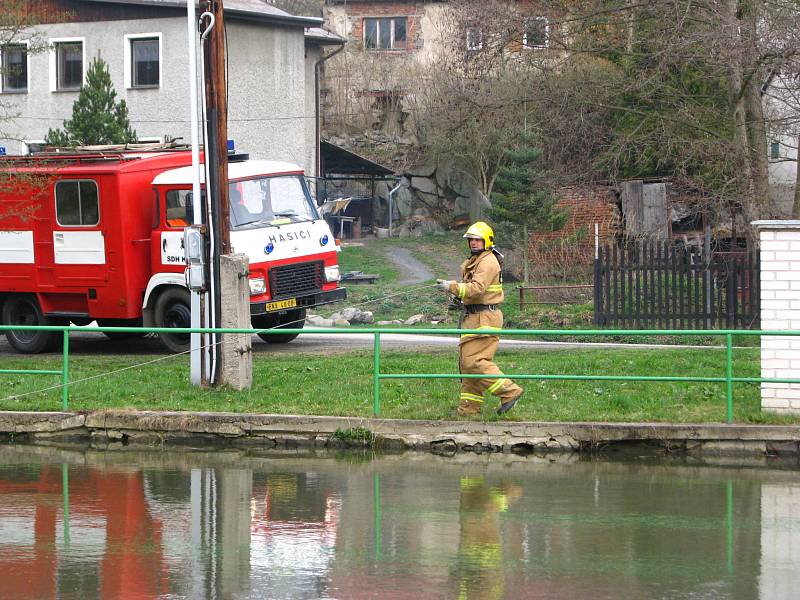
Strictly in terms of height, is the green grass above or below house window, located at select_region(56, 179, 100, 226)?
below

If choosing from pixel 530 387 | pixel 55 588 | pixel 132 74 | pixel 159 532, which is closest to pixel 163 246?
pixel 530 387

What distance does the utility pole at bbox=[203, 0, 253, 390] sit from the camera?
13.3m

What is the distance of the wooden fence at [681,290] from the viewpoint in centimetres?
1981

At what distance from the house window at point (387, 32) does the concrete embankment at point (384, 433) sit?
4216 cm

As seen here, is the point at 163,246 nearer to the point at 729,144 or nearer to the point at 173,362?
the point at 173,362

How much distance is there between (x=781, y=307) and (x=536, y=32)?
14.0 metres

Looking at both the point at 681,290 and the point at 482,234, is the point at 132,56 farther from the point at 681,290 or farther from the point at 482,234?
the point at 482,234

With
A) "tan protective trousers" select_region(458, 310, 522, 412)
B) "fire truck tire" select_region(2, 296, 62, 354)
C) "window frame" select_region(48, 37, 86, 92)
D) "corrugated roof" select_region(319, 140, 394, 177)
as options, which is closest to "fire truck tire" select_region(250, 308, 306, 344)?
"fire truck tire" select_region(2, 296, 62, 354)

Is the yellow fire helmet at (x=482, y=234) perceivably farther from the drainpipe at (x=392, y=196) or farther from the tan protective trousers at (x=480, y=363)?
the drainpipe at (x=392, y=196)

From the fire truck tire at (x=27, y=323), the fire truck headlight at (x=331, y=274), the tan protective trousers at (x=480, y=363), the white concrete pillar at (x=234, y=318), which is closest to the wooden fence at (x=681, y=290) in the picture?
the fire truck headlight at (x=331, y=274)

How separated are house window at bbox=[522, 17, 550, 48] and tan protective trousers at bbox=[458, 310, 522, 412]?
1366 cm

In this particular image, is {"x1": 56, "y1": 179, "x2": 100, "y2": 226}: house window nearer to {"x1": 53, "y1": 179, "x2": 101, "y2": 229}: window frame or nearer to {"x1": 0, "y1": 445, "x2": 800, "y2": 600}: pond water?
{"x1": 53, "y1": 179, "x2": 101, "y2": 229}: window frame

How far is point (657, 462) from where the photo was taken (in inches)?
436

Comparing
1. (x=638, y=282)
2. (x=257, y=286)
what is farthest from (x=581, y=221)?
(x=257, y=286)
